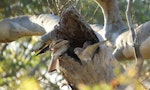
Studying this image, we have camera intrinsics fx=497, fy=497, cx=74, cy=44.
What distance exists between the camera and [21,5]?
604 centimetres

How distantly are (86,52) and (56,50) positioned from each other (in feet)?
0.43

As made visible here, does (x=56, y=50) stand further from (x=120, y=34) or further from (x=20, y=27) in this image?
(x=20, y=27)

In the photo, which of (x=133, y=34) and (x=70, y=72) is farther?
(x=133, y=34)

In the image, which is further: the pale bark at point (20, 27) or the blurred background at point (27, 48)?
the blurred background at point (27, 48)

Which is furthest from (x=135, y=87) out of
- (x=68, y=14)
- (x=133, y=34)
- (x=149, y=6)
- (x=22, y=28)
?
(x=149, y=6)

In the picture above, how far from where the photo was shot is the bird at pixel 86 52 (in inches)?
76.5

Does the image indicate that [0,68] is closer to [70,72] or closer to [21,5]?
[21,5]

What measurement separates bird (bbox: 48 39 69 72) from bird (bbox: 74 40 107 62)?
0.07 m

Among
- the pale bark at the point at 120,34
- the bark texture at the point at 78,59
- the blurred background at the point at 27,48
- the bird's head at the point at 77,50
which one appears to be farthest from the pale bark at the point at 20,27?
the bird's head at the point at 77,50

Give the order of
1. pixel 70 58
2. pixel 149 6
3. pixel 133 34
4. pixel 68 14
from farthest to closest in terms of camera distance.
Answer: pixel 149 6 → pixel 133 34 → pixel 68 14 → pixel 70 58

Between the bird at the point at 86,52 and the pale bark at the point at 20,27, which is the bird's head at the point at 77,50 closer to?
→ the bird at the point at 86,52

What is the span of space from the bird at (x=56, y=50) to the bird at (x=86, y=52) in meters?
0.07

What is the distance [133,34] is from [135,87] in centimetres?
128

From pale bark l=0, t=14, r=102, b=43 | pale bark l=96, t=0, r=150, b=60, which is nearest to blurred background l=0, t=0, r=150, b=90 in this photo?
pale bark l=0, t=14, r=102, b=43
